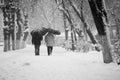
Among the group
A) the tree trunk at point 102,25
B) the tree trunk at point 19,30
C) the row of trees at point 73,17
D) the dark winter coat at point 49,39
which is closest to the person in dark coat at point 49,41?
the dark winter coat at point 49,39

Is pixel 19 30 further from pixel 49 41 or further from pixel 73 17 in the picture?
pixel 49 41

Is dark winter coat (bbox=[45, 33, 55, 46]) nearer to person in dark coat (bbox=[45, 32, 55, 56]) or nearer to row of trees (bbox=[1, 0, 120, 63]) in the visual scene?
person in dark coat (bbox=[45, 32, 55, 56])

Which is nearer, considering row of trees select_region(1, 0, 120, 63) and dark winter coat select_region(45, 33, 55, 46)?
row of trees select_region(1, 0, 120, 63)

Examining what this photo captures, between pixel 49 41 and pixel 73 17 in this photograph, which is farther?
pixel 73 17

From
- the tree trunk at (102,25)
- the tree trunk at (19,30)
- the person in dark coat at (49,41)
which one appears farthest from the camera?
the tree trunk at (19,30)

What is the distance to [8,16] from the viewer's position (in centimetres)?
1839

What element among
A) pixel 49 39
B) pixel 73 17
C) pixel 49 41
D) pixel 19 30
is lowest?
pixel 49 41

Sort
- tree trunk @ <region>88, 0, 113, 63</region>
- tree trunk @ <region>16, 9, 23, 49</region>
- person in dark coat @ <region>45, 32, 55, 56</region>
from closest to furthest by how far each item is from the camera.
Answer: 1. tree trunk @ <region>88, 0, 113, 63</region>
2. person in dark coat @ <region>45, 32, 55, 56</region>
3. tree trunk @ <region>16, 9, 23, 49</region>

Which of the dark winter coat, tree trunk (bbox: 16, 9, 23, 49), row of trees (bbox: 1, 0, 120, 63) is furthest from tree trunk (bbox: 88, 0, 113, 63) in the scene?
tree trunk (bbox: 16, 9, 23, 49)

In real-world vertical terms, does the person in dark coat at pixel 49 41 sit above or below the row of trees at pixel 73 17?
below

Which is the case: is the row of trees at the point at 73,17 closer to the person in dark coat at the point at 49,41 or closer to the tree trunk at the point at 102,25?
the tree trunk at the point at 102,25

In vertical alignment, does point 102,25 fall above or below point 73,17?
below

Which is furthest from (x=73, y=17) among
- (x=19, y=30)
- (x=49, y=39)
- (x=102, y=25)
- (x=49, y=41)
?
(x=102, y=25)

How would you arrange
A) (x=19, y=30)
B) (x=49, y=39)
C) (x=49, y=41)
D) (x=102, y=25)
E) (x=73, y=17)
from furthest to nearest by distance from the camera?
1. (x=19, y=30)
2. (x=73, y=17)
3. (x=49, y=39)
4. (x=49, y=41)
5. (x=102, y=25)
